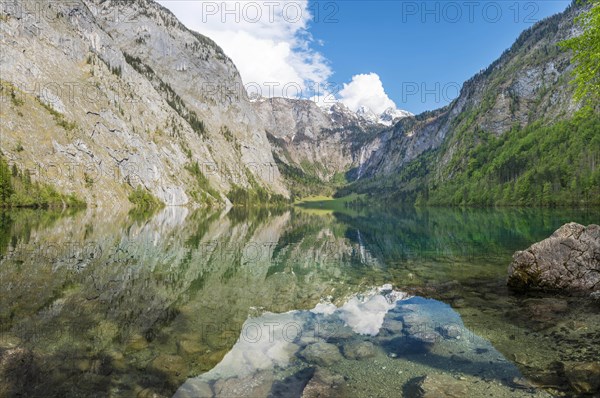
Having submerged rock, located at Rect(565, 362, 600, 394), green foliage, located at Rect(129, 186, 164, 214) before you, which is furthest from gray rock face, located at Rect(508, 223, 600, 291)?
green foliage, located at Rect(129, 186, 164, 214)

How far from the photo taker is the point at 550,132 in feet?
593

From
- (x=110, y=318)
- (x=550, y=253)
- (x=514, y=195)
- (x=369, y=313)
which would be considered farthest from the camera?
(x=514, y=195)

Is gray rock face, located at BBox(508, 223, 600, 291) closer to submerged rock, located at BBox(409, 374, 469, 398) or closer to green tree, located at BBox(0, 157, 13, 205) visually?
submerged rock, located at BBox(409, 374, 469, 398)

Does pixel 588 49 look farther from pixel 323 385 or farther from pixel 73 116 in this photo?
pixel 73 116

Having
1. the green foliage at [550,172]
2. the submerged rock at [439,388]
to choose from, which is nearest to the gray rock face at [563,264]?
the submerged rock at [439,388]

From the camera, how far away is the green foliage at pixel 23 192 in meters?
101

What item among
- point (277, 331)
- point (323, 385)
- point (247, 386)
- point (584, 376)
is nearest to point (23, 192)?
point (277, 331)

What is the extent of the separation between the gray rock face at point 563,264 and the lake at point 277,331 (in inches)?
67.7

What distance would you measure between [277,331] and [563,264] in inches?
668

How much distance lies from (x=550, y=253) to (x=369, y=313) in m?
11.9

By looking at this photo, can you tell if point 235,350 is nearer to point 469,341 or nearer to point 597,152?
point 469,341

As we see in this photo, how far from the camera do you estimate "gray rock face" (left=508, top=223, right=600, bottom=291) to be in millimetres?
19719

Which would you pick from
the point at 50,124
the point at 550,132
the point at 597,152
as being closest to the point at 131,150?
the point at 50,124

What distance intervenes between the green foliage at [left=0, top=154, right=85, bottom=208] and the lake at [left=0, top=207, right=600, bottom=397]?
93.1m
